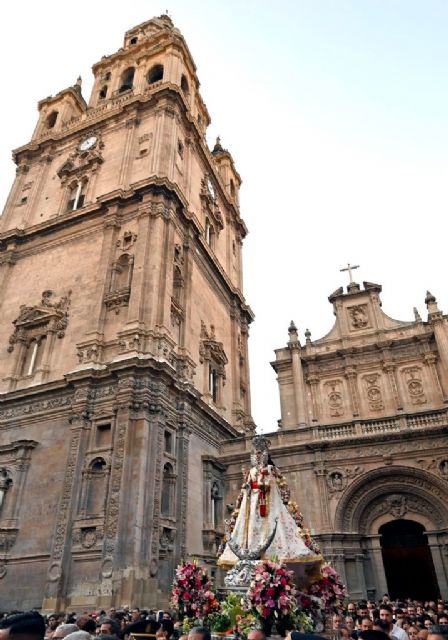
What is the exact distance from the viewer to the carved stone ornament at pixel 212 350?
85.4 feet

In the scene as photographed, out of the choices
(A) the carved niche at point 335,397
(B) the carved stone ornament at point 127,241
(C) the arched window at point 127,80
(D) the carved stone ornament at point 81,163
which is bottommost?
(A) the carved niche at point 335,397

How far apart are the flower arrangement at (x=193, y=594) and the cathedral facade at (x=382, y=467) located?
1233 centimetres

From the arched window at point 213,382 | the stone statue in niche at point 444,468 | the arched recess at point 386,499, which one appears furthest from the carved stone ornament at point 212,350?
the stone statue in niche at point 444,468

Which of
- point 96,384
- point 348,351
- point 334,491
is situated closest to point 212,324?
point 348,351

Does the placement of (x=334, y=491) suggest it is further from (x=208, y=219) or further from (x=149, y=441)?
(x=208, y=219)

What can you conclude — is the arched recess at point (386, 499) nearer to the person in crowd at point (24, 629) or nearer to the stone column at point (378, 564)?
the stone column at point (378, 564)

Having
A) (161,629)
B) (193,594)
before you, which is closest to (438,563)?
(193,594)

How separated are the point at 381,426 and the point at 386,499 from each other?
3.11 m

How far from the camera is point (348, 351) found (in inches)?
1076

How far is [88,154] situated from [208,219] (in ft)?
28.9

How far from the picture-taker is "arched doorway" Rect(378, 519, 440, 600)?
62.4 ft

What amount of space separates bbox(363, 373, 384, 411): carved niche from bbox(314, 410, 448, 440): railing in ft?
13.3

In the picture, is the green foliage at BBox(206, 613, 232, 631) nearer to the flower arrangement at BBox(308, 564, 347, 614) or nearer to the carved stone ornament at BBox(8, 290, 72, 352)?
the flower arrangement at BBox(308, 564, 347, 614)

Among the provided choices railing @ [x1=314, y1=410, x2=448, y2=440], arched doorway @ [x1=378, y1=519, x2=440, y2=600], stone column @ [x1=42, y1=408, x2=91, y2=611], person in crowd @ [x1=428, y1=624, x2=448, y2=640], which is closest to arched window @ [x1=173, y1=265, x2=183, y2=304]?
stone column @ [x1=42, y1=408, x2=91, y2=611]
